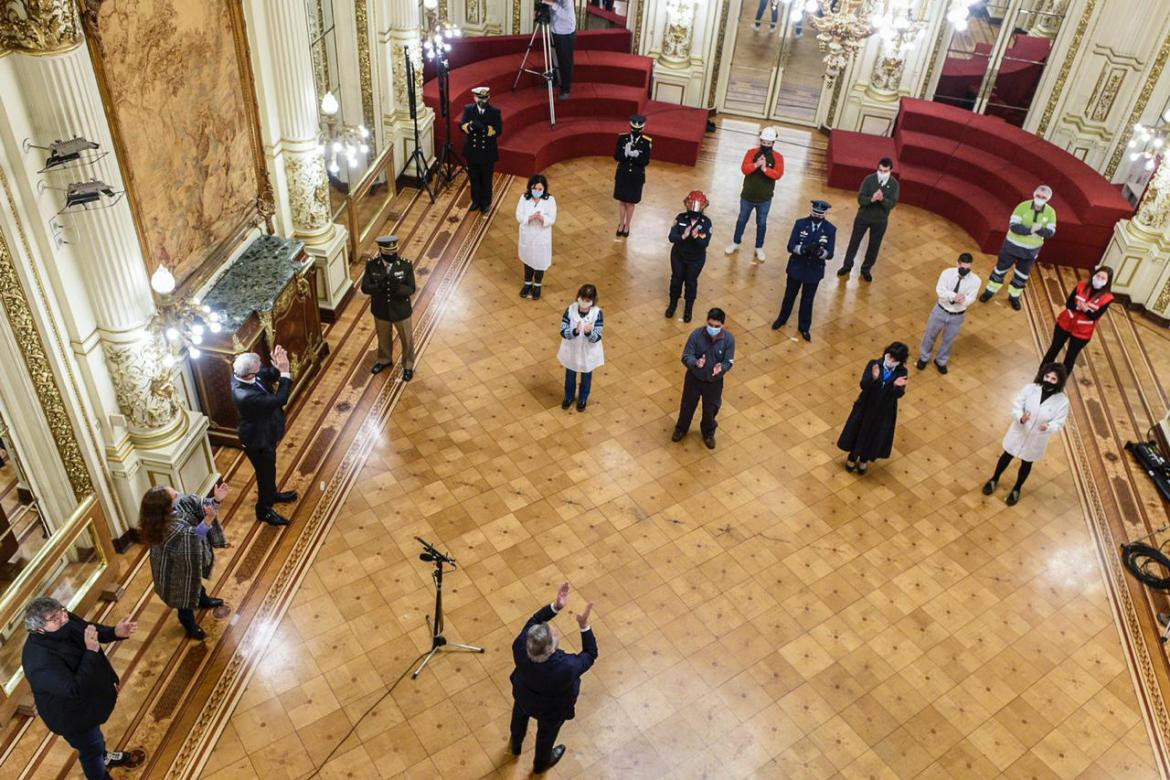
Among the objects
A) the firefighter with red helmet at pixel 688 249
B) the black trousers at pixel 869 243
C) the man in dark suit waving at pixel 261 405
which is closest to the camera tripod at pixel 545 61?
the firefighter with red helmet at pixel 688 249

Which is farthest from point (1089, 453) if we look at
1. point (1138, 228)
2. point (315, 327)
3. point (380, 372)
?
point (315, 327)

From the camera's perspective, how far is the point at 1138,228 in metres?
10.7

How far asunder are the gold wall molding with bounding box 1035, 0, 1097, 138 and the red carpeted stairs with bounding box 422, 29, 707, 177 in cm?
468

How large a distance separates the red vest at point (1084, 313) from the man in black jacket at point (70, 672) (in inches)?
329

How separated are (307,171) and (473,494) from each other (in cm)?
336

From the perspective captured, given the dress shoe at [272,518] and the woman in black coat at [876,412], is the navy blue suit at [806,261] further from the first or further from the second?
the dress shoe at [272,518]

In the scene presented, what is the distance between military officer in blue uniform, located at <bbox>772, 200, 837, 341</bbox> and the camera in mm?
9125

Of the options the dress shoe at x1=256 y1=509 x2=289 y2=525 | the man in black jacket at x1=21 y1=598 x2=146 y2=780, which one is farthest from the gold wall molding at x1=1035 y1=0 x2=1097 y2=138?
the man in black jacket at x1=21 y1=598 x2=146 y2=780

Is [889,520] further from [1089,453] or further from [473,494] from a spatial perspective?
[473,494]

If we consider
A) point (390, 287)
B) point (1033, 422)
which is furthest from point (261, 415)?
point (1033, 422)

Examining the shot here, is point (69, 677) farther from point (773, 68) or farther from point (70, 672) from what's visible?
point (773, 68)

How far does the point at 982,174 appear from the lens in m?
12.4

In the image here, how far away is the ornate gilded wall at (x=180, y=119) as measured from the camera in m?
5.99

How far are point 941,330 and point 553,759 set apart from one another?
20.0 ft
